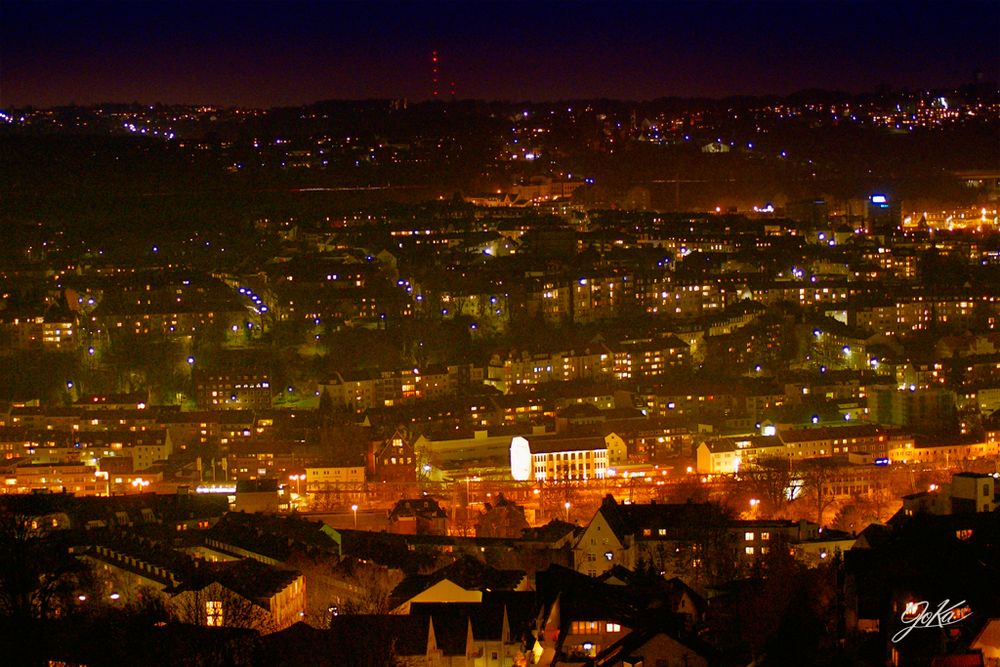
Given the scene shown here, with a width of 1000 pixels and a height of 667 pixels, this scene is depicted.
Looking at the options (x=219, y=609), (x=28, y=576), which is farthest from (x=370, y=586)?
(x=28, y=576)

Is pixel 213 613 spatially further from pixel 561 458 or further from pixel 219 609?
pixel 561 458

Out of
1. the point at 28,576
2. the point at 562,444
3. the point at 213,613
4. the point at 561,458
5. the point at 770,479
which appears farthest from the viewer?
the point at 562,444

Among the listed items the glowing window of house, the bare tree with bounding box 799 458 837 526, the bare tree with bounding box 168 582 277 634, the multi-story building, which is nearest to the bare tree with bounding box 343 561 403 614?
the bare tree with bounding box 168 582 277 634

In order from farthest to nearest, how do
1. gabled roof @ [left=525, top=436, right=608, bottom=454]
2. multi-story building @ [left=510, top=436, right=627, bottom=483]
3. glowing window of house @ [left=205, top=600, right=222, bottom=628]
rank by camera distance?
gabled roof @ [left=525, top=436, right=608, bottom=454] < multi-story building @ [left=510, top=436, right=627, bottom=483] < glowing window of house @ [left=205, top=600, right=222, bottom=628]

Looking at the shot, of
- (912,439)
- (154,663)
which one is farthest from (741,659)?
(912,439)

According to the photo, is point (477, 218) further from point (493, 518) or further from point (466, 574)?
point (466, 574)

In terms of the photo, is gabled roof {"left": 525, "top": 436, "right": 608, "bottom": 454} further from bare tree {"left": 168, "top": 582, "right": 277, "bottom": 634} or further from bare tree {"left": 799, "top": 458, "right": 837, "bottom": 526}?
bare tree {"left": 168, "top": 582, "right": 277, "bottom": 634}

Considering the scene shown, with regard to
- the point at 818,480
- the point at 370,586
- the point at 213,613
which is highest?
the point at 213,613

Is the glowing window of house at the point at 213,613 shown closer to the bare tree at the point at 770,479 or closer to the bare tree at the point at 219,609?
the bare tree at the point at 219,609
